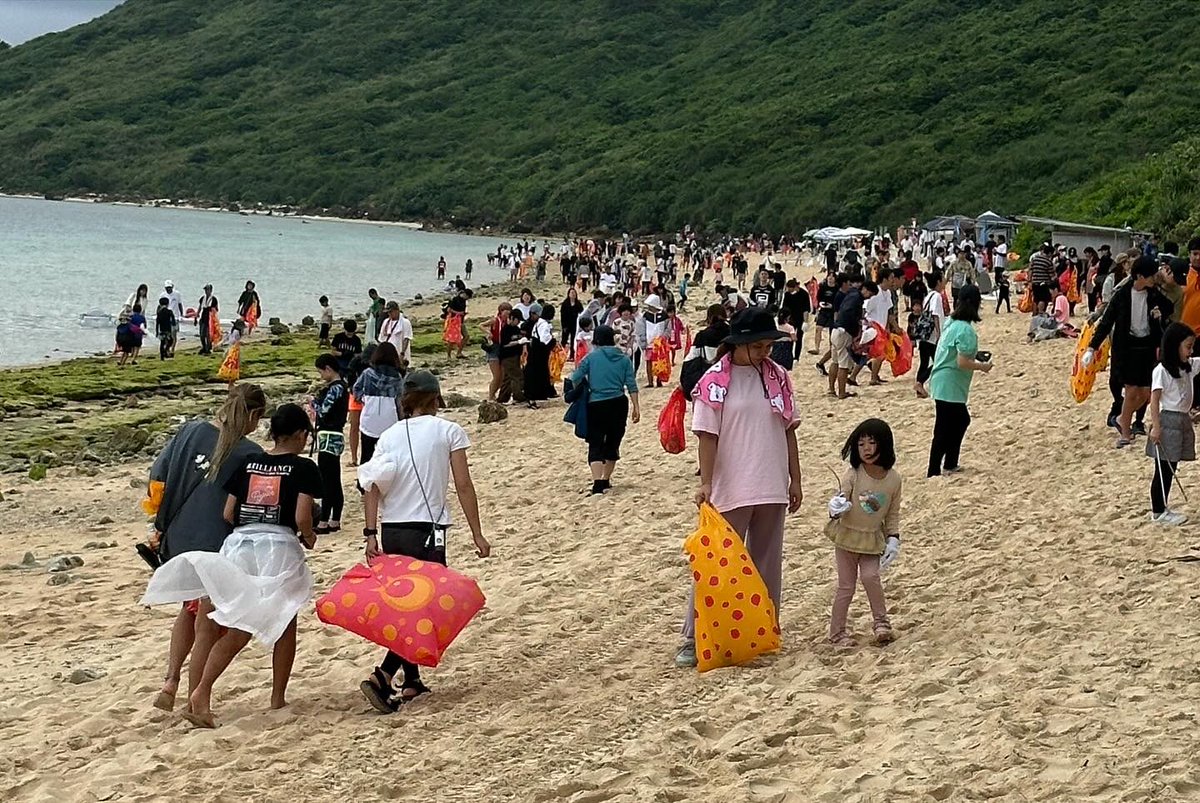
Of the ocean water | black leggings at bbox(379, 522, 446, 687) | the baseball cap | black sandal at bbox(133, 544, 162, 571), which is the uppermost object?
the baseball cap

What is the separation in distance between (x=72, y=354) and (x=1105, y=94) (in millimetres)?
62399

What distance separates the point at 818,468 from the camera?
12055mm

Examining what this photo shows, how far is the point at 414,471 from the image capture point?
6508 millimetres

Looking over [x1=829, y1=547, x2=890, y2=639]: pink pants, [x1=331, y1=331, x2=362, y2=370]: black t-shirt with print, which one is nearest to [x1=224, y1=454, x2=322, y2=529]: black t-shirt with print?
[x1=829, y1=547, x2=890, y2=639]: pink pants

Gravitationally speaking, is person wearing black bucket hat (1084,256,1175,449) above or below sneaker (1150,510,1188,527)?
above

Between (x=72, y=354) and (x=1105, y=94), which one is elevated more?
(x=1105, y=94)

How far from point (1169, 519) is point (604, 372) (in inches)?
174

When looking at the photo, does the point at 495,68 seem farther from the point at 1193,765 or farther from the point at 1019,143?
the point at 1193,765

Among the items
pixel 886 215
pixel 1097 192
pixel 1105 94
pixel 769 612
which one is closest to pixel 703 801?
pixel 769 612

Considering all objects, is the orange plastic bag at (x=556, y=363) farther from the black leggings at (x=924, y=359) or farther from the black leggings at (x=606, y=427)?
the black leggings at (x=606, y=427)

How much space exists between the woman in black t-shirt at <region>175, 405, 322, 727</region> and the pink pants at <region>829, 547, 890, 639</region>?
2417 millimetres

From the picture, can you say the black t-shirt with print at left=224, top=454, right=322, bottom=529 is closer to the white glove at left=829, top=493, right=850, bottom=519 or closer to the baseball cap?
the baseball cap

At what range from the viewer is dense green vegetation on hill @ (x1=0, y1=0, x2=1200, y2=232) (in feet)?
256

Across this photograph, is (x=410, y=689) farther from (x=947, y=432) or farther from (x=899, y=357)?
(x=899, y=357)
